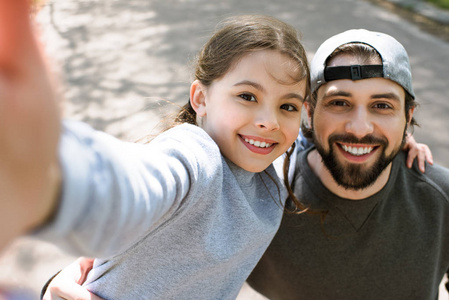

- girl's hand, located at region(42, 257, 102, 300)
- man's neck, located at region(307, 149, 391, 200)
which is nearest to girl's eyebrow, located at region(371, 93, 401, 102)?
man's neck, located at region(307, 149, 391, 200)

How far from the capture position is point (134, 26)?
20.7 feet

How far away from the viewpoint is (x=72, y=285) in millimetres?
1567

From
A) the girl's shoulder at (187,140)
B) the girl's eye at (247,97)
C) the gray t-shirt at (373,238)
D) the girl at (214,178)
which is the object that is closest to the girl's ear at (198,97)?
the girl at (214,178)

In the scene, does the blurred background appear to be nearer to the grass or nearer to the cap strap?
the grass

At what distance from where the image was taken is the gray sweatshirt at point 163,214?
632mm

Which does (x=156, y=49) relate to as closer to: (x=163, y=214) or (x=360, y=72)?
(x=360, y=72)

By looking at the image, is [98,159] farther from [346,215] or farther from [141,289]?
[346,215]

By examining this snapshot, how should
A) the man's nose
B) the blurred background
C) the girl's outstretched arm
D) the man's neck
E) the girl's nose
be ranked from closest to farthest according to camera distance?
the girl's outstretched arm
the girl's nose
the man's nose
the man's neck
the blurred background

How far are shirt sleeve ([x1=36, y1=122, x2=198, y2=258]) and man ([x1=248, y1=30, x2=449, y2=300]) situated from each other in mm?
1271

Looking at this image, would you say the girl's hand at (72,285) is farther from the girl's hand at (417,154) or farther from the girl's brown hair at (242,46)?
the girl's hand at (417,154)

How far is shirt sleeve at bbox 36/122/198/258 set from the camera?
59 cm

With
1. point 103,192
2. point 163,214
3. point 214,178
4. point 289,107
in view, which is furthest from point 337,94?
point 103,192

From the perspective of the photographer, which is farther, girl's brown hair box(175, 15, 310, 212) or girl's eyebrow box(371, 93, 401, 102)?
girl's eyebrow box(371, 93, 401, 102)

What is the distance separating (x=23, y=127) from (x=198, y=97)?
1.21 meters
